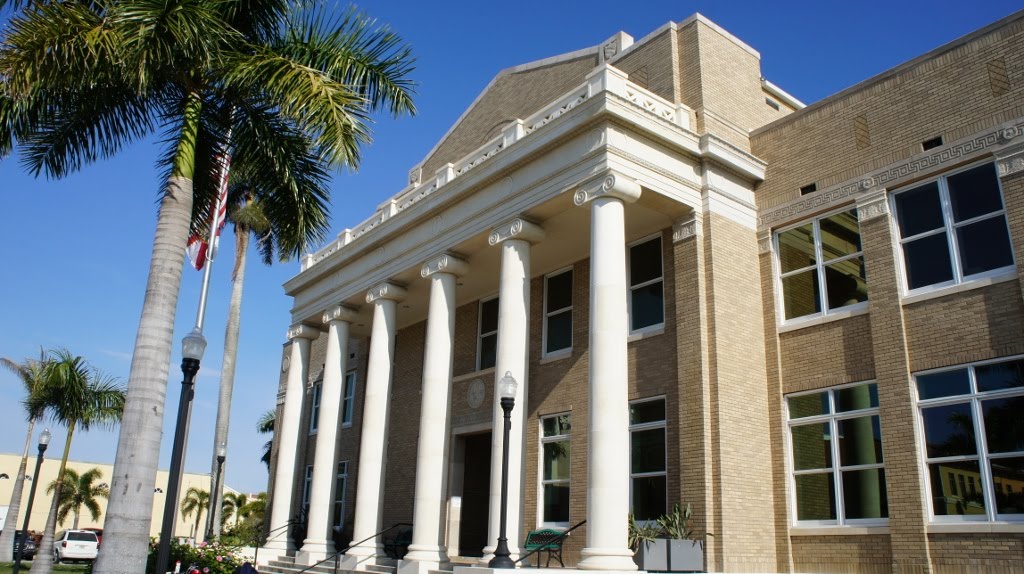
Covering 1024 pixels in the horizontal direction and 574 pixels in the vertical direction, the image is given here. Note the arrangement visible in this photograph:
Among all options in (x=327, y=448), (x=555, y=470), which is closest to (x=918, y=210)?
(x=555, y=470)

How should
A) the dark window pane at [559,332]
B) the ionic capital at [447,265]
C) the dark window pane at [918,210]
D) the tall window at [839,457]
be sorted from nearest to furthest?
the tall window at [839,457] → the dark window pane at [918,210] → the ionic capital at [447,265] → the dark window pane at [559,332]

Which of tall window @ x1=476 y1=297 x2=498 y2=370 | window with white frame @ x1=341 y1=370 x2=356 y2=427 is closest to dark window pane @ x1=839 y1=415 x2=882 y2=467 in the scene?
tall window @ x1=476 y1=297 x2=498 y2=370

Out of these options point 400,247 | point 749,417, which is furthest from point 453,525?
point 749,417

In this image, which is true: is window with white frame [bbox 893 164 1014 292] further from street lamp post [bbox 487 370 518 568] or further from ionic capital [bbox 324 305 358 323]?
ionic capital [bbox 324 305 358 323]

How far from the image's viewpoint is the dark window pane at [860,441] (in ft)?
48.9

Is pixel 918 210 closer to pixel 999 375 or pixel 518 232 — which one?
pixel 999 375

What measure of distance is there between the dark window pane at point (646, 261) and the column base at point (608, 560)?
21.9 ft

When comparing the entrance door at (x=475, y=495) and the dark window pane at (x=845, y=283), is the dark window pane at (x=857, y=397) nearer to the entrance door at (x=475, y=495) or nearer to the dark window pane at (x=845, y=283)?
the dark window pane at (x=845, y=283)

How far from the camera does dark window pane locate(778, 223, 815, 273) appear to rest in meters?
17.1

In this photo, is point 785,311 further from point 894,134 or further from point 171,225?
point 171,225

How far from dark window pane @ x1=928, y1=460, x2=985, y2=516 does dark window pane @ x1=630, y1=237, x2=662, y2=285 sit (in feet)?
22.0

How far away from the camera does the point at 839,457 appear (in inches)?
605

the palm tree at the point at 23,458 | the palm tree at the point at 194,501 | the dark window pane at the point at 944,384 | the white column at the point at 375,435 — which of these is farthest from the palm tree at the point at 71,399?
the palm tree at the point at 194,501

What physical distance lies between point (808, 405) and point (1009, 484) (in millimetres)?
3782
